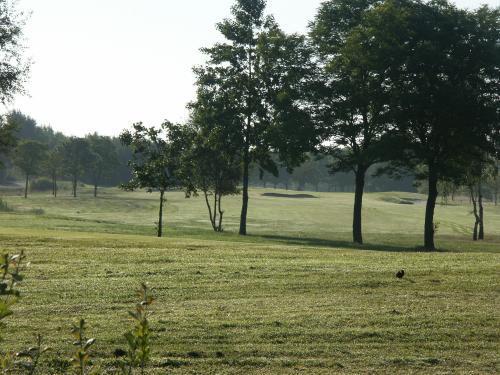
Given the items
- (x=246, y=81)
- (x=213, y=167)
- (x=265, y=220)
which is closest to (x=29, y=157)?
(x=265, y=220)

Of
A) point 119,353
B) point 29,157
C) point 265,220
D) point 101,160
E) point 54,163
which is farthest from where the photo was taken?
point 101,160

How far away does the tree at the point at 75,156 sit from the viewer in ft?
492

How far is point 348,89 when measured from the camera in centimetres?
5144

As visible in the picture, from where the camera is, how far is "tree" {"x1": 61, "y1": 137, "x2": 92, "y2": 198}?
150 m

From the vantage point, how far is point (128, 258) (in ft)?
78.1

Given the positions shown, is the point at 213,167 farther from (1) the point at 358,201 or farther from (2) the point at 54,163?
(2) the point at 54,163

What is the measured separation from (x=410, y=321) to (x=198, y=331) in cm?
446

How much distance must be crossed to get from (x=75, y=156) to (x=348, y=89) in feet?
367

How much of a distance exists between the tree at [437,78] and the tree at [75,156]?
111898mm

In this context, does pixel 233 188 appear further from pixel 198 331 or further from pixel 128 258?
pixel 198 331

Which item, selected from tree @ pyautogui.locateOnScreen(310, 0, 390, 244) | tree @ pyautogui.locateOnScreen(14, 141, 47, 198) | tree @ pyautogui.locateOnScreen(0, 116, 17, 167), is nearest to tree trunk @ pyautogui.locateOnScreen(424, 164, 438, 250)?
tree @ pyautogui.locateOnScreen(310, 0, 390, 244)

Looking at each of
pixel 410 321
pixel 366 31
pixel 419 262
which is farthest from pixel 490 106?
pixel 410 321

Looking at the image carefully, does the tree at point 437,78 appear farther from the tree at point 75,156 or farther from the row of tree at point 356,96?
the tree at point 75,156

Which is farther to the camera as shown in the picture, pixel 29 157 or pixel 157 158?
pixel 29 157
